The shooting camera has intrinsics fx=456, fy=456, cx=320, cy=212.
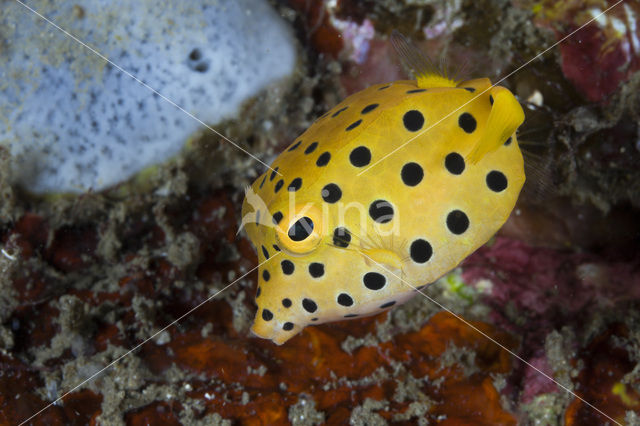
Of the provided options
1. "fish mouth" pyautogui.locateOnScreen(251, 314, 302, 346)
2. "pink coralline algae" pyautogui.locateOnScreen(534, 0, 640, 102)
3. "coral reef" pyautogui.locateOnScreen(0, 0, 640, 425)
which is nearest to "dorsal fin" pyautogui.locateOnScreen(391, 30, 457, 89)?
"coral reef" pyautogui.locateOnScreen(0, 0, 640, 425)

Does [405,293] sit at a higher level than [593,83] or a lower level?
lower

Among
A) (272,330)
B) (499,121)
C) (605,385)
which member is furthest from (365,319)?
(499,121)

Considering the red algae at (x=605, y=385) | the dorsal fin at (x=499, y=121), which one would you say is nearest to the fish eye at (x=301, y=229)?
the dorsal fin at (x=499, y=121)

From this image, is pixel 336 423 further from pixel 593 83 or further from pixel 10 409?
pixel 593 83

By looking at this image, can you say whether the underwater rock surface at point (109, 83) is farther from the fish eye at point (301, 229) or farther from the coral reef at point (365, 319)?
the fish eye at point (301, 229)

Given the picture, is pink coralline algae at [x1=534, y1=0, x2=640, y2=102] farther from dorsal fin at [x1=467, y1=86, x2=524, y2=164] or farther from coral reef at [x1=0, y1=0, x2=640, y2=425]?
dorsal fin at [x1=467, y1=86, x2=524, y2=164]

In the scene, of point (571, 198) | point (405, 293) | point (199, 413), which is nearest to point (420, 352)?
point (405, 293)
